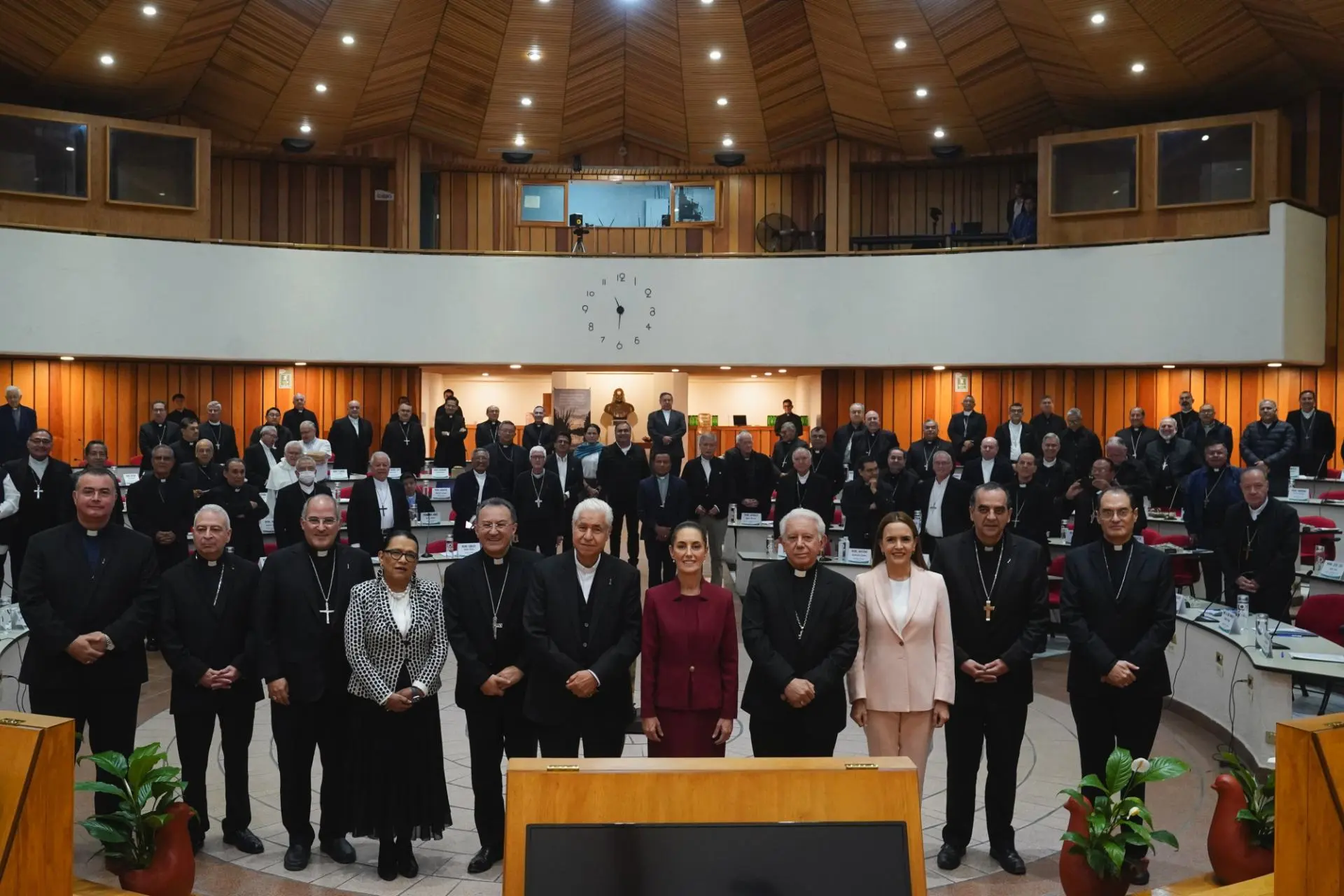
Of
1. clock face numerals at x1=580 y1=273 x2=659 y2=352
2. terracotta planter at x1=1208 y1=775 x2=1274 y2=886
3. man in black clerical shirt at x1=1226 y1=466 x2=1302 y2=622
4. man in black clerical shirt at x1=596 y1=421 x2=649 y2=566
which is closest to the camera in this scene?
terracotta planter at x1=1208 y1=775 x2=1274 y2=886

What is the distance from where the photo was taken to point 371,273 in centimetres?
1413

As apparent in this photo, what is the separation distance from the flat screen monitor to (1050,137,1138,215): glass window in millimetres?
12618

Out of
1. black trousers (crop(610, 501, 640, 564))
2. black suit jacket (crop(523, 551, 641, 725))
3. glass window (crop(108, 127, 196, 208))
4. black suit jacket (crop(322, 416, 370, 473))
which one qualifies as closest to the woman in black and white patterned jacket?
black suit jacket (crop(523, 551, 641, 725))

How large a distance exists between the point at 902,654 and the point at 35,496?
6.75 metres

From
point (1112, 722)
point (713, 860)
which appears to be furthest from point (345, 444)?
point (713, 860)

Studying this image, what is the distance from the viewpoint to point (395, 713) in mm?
4438

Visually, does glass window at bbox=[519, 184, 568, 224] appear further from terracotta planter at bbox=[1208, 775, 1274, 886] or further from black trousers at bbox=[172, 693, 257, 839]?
terracotta planter at bbox=[1208, 775, 1274, 886]

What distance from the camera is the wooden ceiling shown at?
11.6 meters

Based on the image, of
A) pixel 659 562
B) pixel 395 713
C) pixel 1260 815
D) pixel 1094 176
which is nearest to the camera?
pixel 1260 815

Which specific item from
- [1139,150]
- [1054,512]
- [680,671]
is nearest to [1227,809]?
[680,671]

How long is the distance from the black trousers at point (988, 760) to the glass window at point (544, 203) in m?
12.1

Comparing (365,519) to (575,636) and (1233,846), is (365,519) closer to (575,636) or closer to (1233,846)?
(575,636)

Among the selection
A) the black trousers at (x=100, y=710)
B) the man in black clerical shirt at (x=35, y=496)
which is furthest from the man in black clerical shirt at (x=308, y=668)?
the man in black clerical shirt at (x=35, y=496)

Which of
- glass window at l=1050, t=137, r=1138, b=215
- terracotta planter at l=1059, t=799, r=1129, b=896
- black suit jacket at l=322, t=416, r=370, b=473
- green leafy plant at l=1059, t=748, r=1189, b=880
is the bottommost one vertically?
terracotta planter at l=1059, t=799, r=1129, b=896
